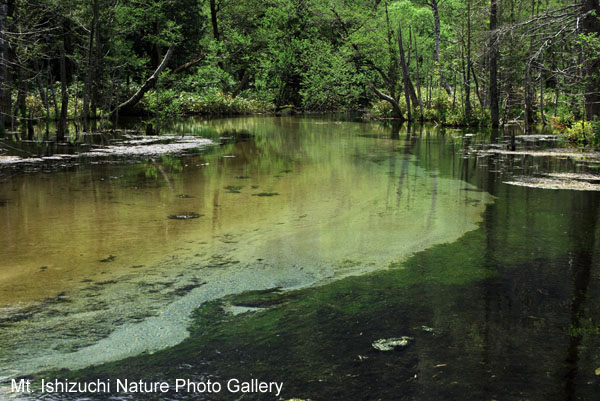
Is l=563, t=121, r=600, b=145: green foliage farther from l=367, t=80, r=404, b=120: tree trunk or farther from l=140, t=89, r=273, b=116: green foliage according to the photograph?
Result: l=140, t=89, r=273, b=116: green foliage

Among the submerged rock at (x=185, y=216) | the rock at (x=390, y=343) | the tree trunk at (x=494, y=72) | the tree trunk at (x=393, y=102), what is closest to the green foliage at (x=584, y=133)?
the tree trunk at (x=494, y=72)

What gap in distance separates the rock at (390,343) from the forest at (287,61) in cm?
1613

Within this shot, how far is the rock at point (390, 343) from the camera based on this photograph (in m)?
3.33

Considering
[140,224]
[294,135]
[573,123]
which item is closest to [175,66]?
[294,135]

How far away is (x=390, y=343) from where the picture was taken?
11.1ft

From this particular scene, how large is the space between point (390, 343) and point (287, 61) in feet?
114

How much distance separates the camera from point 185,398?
2828 millimetres

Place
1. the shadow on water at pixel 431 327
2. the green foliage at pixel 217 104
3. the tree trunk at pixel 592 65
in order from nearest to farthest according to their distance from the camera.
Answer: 1. the shadow on water at pixel 431 327
2. the tree trunk at pixel 592 65
3. the green foliage at pixel 217 104

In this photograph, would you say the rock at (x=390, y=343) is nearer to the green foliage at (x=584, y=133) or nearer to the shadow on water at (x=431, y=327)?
the shadow on water at (x=431, y=327)

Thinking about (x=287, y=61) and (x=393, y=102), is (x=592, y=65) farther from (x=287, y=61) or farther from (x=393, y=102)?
(x=287, y=61)

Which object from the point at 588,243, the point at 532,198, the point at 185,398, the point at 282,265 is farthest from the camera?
the point at 532,198

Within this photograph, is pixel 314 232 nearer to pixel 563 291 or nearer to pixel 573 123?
pixel 563 291

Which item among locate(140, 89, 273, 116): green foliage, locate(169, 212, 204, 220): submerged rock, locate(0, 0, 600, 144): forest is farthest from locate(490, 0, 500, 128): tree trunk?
locate(140, 89, 273, 116): green foliage

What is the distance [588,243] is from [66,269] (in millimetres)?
5039
